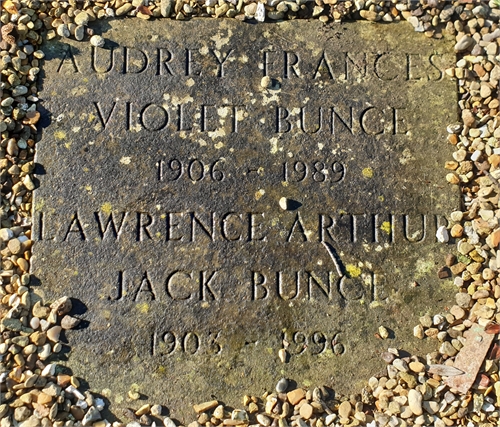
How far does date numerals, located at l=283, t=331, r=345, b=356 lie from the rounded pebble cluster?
8cm

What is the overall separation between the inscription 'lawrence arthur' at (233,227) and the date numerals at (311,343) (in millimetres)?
523

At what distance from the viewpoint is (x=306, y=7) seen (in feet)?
11.9

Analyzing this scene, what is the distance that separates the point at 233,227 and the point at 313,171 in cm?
Result: 57

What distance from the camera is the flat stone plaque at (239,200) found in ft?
10.6

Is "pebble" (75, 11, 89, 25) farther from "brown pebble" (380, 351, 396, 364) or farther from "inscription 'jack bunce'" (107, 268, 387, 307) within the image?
"brown pebble" (380, 351, 396, 364)

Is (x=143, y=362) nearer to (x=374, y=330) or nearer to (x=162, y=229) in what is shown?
(x=162, y=229)

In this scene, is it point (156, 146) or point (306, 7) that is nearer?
point (156, 146)

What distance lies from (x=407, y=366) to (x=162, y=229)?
155 centimetres

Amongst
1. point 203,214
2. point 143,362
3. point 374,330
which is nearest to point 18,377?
point 143,362

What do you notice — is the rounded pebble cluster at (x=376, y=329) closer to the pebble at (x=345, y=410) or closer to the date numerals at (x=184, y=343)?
the pebble at (x=345, y=410)

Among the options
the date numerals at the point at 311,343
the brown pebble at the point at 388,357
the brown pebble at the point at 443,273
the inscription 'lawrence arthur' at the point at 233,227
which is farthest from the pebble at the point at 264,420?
the brown pebble at the point at 443,273

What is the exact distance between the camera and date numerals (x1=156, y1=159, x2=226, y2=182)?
3.37 metres

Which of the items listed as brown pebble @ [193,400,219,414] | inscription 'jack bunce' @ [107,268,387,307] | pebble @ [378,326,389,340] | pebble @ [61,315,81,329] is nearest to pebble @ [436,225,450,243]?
inscription 'jack bunce' @ [107,268,387,307]

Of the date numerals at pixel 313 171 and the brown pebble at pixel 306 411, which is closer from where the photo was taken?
the brown pebble at pixel 306 411
